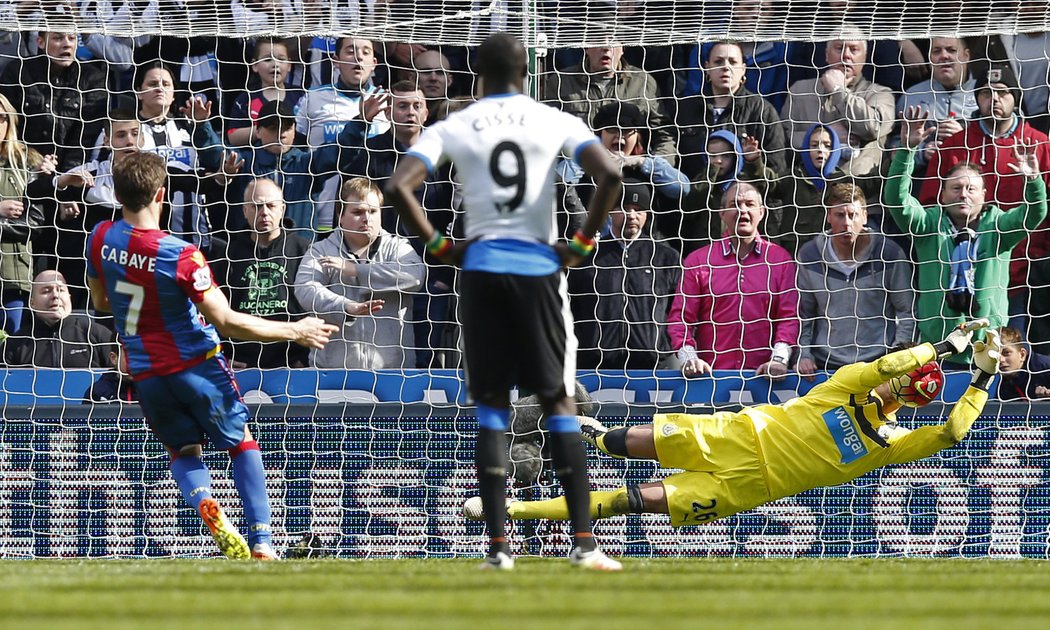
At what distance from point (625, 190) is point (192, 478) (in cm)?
379

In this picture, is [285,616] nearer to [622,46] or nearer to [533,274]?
[533,274]

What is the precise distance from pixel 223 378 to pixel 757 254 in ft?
12.8

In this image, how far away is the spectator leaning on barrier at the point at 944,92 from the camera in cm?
922

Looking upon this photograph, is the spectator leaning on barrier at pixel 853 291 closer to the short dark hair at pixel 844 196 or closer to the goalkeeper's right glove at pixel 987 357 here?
the short dark hair at pixel 844 196

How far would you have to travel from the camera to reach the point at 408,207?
491 centimetres

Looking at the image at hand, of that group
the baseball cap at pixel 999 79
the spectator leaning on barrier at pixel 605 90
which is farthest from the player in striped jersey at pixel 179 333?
the baseball cap at pixel 999 79

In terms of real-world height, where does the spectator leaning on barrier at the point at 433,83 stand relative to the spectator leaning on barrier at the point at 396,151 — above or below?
above

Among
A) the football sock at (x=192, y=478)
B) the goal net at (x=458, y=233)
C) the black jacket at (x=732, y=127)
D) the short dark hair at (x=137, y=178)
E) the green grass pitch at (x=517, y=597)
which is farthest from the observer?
the black jacket at (x=732, y=127)

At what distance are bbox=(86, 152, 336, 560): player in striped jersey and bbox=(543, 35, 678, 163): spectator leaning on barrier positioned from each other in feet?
11.8

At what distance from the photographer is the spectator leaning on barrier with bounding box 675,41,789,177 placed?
9.27 metres

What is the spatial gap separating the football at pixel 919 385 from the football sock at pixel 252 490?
334 cm

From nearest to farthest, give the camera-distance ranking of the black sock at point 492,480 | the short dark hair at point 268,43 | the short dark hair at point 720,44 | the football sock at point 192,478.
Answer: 1. the black sock at point 492,480
2. the football sock at point 192,478
3. the short dark hair at point 720,44
4. the short dark hair at point 268,43

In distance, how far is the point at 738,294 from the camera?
8922mm

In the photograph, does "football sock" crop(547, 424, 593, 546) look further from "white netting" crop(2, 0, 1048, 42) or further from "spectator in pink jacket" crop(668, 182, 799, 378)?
"white netting" crop(2, 0, 1048, 42)
